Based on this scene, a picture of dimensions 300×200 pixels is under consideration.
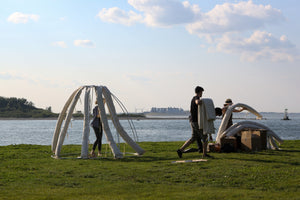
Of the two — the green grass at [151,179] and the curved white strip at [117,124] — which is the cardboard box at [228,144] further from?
the curved white strip at [117,124]

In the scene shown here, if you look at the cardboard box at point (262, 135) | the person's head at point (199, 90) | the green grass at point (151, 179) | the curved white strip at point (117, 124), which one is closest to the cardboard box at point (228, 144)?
the cardboard box at point (262, 135)

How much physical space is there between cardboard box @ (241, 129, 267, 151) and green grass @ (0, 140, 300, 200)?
1972 mm

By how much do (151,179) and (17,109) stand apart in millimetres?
195257

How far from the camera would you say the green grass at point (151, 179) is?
23.4ft

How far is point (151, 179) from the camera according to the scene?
8633 millimetres

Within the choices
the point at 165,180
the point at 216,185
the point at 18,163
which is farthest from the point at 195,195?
the point at 18,163

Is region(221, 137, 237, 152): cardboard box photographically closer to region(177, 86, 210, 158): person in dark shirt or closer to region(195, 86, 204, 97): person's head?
region(177, 86, 210, 158): person in dark shirt

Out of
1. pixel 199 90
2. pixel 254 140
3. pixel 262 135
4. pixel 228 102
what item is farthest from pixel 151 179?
pixel 228 102

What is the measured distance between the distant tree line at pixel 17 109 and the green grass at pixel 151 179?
18508 cm

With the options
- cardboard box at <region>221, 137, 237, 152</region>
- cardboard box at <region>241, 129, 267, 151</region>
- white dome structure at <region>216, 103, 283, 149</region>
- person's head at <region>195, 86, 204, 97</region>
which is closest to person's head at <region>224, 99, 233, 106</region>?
white dome structure at <region>216, 103, 283, 149</region>

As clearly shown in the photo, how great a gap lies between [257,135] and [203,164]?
4.57 m

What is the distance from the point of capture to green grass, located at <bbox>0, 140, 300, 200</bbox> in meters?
7.12

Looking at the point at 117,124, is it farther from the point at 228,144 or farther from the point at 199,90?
the point at 228,144

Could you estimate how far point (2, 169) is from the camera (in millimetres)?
10445
